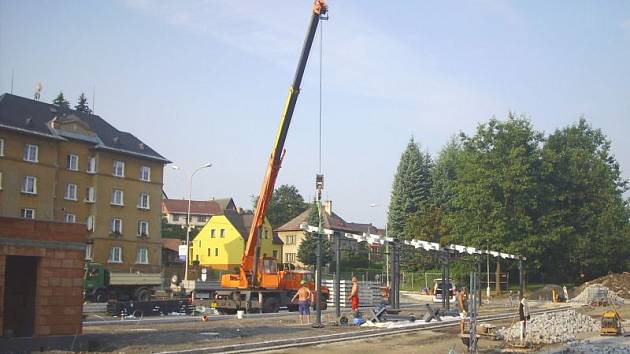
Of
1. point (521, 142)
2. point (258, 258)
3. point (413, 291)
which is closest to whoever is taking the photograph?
point (258, 258)

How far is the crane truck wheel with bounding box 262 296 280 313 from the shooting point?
3317 centimetres

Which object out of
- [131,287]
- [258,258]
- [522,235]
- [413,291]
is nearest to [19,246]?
[258,258]

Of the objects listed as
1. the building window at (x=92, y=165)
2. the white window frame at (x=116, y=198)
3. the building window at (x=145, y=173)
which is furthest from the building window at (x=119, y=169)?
the building window at (x=145, y=173)

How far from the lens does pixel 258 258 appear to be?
33031mm

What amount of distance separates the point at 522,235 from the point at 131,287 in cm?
3254

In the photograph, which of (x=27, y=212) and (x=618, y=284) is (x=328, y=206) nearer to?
(x=618, y=284)

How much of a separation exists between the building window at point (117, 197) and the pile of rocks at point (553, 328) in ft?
137

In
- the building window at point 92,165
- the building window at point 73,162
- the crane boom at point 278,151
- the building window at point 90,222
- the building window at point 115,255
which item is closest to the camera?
the crane boom at point 278,151

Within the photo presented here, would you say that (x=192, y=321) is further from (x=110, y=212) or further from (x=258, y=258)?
(x=110, y=212)

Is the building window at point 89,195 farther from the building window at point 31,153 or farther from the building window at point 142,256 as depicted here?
the building window at point 142,256

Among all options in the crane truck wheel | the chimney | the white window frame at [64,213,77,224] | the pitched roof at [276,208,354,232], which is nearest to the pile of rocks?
the crane truck wheel

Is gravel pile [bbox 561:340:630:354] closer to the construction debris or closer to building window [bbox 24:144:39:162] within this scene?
the construction debris

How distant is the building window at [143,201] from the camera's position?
60906 millimetres

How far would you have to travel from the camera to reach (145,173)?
61.8 m
